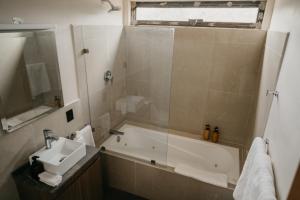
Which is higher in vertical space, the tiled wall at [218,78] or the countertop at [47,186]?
the tiled wall at [218,78]

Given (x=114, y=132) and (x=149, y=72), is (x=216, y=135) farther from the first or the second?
(x=114, y=132)

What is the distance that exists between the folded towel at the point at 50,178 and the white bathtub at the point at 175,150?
888 mm

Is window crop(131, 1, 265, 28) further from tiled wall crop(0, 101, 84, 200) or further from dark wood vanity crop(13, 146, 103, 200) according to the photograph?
dark wood vanity crop(13, 146, 103, 200)

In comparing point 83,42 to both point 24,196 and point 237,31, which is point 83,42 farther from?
point 237,31

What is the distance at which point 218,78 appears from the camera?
7.73ft

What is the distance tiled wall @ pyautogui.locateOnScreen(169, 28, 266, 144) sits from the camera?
7.14ft

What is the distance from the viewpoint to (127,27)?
2.52 meters

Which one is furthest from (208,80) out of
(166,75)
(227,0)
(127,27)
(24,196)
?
(24,196)

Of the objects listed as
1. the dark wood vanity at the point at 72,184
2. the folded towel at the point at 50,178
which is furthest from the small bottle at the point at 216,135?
the folded towel at the point at 50,178

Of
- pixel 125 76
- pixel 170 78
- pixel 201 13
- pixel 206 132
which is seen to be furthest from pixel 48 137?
pixel 201 13

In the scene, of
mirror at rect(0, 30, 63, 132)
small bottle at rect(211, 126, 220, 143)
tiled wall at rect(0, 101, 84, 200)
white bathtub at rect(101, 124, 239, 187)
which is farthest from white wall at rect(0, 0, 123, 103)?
small bottle at rect(211, 126, 220, 143)

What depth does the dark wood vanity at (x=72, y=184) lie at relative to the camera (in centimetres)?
137

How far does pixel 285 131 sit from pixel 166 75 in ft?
5.47

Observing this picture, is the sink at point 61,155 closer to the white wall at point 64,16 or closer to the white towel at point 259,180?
the white wall at point 64,16
